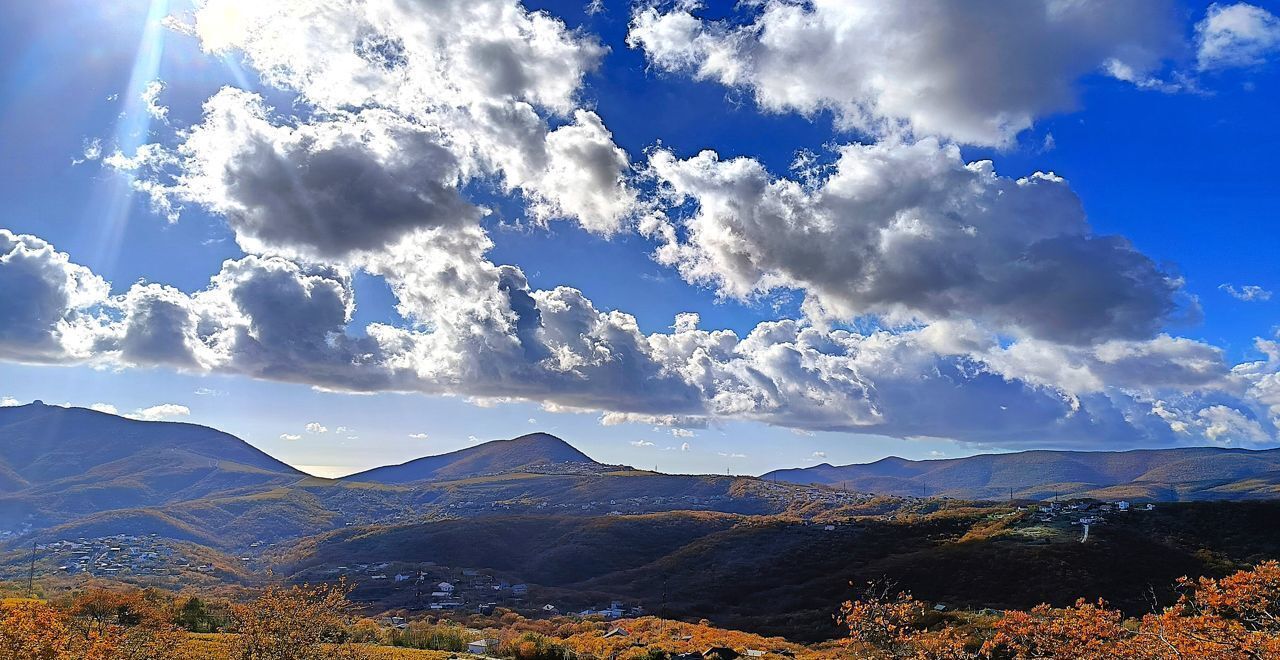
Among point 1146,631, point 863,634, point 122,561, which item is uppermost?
point 1146,631

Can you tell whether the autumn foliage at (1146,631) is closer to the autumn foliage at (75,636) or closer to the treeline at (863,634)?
the treeline at (863,634)

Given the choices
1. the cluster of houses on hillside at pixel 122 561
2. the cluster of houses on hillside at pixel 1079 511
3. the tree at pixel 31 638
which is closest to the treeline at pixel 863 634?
the tree at pixel 31 638

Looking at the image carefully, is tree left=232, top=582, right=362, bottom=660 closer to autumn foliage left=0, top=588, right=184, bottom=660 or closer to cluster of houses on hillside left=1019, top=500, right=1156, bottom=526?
autumn foliage left=0, top=588, right=184, bottom=660

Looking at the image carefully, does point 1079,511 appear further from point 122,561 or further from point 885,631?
point 122,561

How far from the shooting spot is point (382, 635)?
127 feet

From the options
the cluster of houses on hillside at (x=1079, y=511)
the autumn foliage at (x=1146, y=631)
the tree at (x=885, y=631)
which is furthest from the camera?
the cluster of houses on hillside at (x=1079, y=511)

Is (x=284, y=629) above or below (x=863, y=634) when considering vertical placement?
below

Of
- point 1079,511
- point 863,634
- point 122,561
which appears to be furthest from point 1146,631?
point 122,561

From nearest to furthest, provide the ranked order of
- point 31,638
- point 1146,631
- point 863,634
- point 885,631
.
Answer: point 1146,631 < point 31,638 < point 863,634 < point 885,631

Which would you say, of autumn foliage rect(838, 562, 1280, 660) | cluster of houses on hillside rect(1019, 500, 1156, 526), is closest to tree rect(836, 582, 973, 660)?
autumn foliage rect(838, 562, 1280, 660)

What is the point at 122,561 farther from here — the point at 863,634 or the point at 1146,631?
the point at 1146,631

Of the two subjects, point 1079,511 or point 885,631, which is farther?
point 1079,511

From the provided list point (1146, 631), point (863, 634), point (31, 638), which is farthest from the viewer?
point (863, 634)

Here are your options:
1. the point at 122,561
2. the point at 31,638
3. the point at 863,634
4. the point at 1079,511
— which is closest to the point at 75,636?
the point at 31,638
